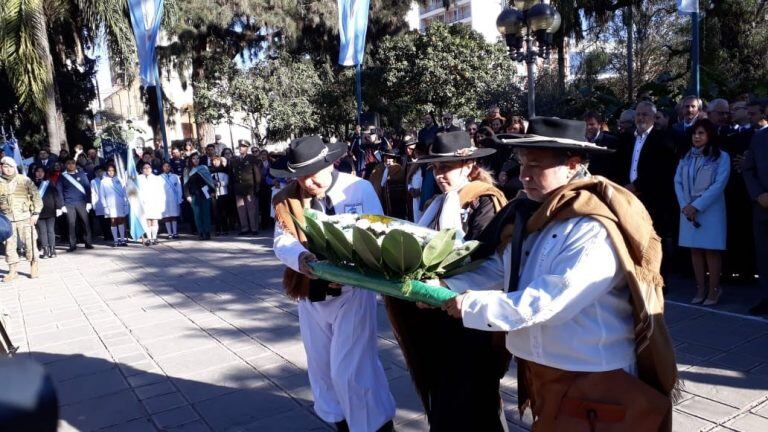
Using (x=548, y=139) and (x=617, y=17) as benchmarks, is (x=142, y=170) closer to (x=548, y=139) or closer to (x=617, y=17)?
(x=548, y=139)

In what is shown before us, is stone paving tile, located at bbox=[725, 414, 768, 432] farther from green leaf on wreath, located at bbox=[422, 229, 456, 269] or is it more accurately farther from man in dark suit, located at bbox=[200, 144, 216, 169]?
man in dark suit, located at bbox=[200, 144, 216, 169]

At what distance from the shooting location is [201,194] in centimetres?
1348

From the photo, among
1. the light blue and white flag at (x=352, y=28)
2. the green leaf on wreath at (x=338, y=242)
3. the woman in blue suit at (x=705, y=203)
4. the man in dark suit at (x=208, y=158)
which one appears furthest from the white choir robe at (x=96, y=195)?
the green leaf on wreath at (x=338, y=242)

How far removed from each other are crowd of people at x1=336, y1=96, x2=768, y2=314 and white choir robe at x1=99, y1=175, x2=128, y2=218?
790 centimetres

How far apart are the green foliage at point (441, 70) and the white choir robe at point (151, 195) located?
13529 millimetres

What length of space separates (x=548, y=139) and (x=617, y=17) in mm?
29742

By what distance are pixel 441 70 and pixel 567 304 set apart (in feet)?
75.2

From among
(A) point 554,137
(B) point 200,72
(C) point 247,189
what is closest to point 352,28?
(C) point 247,189

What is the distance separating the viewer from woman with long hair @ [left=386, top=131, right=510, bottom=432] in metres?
2.87

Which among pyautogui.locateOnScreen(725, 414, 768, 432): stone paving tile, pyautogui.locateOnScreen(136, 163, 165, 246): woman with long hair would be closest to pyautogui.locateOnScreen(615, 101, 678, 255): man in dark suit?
pyautogui.locateOnScreen(725, 414, 768, 432): stone paving tile

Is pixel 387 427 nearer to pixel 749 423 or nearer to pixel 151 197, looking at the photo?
pixel 749 423

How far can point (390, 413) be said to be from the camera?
3639 mm

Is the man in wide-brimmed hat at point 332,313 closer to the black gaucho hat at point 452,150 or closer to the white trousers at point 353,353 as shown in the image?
the white trousers at point 353,353

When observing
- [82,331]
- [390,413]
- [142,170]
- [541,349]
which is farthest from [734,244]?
[142,170]
